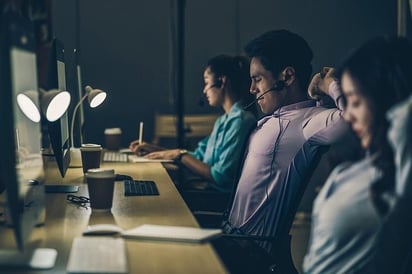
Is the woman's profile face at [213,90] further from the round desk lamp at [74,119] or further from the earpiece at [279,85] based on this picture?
the earpiece at [279,85]

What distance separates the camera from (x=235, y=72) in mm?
3846

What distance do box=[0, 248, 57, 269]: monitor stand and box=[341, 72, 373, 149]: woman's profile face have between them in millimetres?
637

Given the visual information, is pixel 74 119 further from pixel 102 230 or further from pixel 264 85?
pixel 102 230

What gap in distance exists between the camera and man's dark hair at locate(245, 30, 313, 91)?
2654 millimetres

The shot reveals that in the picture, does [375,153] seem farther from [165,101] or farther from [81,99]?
[165,101]

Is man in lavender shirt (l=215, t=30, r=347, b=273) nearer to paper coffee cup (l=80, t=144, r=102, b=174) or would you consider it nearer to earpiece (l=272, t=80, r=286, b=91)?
earpiece (l=272, t=80, r=286, b=91)

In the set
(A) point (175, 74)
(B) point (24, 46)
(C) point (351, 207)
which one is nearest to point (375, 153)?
(C) point (351, 207)

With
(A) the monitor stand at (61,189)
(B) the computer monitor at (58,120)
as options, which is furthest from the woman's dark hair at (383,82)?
(A) the monitor stand at (61,189)

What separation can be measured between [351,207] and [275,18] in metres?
4.62

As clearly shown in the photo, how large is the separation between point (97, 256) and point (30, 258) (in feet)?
0.47

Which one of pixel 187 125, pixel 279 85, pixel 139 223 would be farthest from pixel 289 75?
pixel 187 125

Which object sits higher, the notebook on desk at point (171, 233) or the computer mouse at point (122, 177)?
the notebook on desk at point (171, 233)

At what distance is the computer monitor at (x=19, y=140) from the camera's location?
1.36 m

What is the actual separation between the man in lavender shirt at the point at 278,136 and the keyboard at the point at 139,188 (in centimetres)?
29
